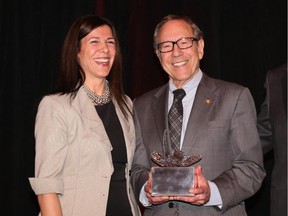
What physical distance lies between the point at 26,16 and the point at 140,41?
1013 mm

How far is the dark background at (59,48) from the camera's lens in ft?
13.5

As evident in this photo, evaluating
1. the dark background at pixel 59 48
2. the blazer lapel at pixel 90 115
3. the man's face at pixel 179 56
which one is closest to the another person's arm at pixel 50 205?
the blazer lapel at pixel 90 115

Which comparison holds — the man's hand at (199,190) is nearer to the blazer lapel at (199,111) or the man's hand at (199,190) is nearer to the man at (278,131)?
the blazer lapel at (199,111)

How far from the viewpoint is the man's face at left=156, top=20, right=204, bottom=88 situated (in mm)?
2781

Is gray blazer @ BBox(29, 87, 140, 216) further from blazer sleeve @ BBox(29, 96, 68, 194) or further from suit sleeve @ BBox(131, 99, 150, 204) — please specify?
suit sleeve @ BBox(131, 99, 150, 204)

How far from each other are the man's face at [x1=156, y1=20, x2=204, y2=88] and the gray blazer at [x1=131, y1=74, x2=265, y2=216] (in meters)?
0.17

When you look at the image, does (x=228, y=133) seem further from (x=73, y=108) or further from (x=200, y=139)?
(x=73, y=108)

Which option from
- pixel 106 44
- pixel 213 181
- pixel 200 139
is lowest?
pixel 213 181

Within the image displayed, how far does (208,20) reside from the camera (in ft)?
13.8

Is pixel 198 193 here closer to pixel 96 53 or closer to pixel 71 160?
pixel 71 160

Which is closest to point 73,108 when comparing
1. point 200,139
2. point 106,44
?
point 106,44

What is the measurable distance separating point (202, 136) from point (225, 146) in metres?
0.14

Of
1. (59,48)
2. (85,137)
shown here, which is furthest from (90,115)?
(59,48)

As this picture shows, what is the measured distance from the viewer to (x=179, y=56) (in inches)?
109
